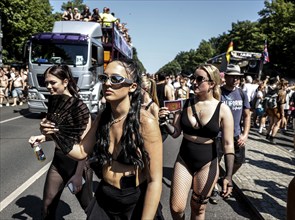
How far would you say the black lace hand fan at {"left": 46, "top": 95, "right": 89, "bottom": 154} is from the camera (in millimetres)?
2277

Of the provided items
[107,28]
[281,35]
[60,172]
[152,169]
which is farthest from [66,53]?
[281,35]

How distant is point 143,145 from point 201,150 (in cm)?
138

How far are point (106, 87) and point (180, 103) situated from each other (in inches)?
64.4

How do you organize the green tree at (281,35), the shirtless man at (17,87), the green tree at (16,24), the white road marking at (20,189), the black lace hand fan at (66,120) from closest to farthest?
the black lace hand fan at (66,120) → the white road marking at (20,189) → the shirtless man at (17,87) → the green tree at (16,24) → the green tree at (281,35)

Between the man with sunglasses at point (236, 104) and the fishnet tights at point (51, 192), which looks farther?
the man with sunglasses at point (236, 104)

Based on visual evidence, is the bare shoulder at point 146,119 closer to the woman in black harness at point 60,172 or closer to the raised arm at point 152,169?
the raised arm at point 152,169

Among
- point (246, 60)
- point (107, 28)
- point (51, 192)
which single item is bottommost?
point (51, 192)

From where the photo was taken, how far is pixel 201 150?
3.24 metres

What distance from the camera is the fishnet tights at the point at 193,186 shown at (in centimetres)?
319

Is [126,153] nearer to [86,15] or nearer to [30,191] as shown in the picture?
[30,191]

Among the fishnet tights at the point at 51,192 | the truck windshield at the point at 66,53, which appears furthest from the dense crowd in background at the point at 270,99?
the fishnet tights at the point at 51,192

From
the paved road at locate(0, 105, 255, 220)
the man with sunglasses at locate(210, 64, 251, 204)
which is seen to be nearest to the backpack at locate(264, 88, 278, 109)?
the paved road at locate(0, 105, 255, 220)

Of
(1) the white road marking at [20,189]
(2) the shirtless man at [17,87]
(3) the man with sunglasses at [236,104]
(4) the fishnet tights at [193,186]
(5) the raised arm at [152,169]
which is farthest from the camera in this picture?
(2) the shirtless man at [17,87]

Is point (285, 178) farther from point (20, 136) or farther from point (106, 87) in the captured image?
point (20, 136)
